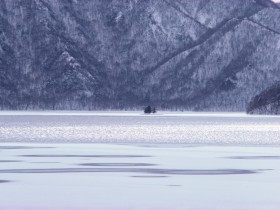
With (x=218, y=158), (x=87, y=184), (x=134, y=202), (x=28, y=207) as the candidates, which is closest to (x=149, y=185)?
(x=87, y=184)

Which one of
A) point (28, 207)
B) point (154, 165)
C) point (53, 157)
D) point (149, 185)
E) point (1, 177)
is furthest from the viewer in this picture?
point (53, 157)

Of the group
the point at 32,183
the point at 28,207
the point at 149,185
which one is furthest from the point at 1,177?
the point at 28,207

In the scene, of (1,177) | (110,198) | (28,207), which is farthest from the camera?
(1,177)

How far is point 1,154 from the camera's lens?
6103 centimetres

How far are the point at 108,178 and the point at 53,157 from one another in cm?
1537

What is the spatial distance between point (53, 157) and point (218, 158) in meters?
10.1

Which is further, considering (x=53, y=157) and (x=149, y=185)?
(x=53, y=157)

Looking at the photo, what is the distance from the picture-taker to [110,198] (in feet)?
118

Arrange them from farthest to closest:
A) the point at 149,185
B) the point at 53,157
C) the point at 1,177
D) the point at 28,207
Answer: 1. the point at 53,157
2. the point at 1,177
3. the point at 149,185
4. the point at 28,207

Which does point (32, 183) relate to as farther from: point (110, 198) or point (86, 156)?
point (86, 156)

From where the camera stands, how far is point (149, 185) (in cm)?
4075

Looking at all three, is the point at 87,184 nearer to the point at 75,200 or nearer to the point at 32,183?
the point at 32,183

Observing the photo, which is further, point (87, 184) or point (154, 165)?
point (154, 165)

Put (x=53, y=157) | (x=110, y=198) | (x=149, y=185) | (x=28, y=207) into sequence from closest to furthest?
(x=28, y=207)
(x=110, y=198)
(x=149, y=185)
(x=53, y=157)
